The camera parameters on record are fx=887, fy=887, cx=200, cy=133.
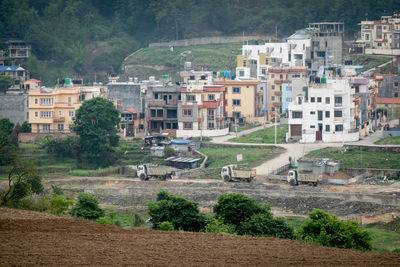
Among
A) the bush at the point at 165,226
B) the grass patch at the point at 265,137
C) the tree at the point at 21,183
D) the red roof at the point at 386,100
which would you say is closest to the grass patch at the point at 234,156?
the grass patch at the point at 265,137

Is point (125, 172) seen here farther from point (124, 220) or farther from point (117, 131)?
point (124, 220)

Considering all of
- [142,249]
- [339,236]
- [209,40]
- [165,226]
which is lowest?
[339,236]

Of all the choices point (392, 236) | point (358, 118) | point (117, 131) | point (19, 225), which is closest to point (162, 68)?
point (117, 131)

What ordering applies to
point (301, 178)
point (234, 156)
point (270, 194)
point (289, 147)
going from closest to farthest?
point (270, 194)
point (301, 178)
point (234, 156)
point (289, 147)

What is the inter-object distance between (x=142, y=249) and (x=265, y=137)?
39.8 metres

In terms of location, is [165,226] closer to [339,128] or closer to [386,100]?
[339,128]

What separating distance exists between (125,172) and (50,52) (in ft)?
152

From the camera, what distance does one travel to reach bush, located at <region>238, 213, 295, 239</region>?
130 ft

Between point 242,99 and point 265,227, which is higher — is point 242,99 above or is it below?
above

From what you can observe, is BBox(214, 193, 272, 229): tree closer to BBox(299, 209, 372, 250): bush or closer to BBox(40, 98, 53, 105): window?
BBox(299, 209, 372, 250): bush

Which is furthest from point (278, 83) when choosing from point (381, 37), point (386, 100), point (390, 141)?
point (381, 37)

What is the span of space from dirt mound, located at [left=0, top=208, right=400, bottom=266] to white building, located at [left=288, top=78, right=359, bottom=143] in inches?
1337

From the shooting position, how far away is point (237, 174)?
192 ft

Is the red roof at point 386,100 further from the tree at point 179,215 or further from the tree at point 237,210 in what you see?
the tree at point 179,215
